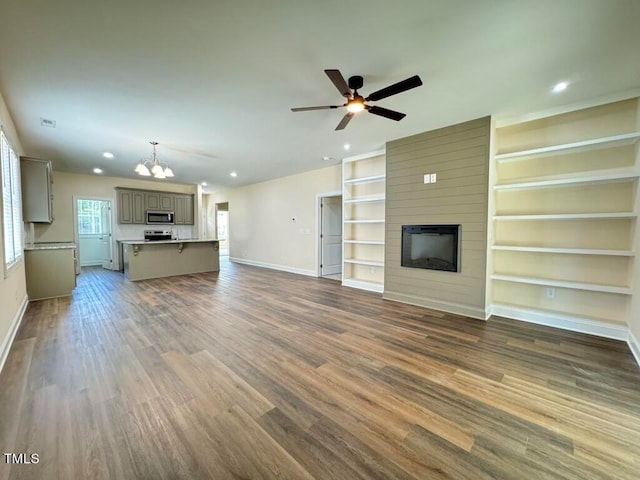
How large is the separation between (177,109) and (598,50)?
165 inches

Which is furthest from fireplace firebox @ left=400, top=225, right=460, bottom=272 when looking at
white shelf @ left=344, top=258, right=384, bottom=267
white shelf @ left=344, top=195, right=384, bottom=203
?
white shelf @ left=344, top=195, right=384, bottom=203

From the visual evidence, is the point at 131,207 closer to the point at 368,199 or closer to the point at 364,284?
the point at 368,199

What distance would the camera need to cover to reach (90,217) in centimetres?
839

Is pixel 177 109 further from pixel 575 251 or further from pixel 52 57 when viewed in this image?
pixel 575 251

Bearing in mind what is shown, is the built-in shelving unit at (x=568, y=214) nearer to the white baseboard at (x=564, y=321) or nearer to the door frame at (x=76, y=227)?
the white baseboard at (x=564, y=321)

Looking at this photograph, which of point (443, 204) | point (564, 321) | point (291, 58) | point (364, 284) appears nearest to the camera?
point (291, 58)

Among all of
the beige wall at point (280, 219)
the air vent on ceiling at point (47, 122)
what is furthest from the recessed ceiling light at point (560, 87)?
the air vent on ceiling at point (47, 122)

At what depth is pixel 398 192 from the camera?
14.6 ft

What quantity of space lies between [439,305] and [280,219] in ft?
16.5

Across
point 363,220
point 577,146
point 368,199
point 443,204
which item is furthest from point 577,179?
point 363,220

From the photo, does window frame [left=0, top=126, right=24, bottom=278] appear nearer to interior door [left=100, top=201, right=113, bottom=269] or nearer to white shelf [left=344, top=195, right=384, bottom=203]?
interior door [left=100, top=201, right=113, bottom=269]

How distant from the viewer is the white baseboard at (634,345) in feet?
8.18

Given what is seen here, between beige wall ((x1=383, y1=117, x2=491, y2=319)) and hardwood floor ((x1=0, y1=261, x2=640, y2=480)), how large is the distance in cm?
60

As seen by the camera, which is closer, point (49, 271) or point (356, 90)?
point (356, 90)
